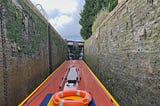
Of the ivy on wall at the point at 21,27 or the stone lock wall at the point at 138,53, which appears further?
the ivy on wall at the point at 21,27

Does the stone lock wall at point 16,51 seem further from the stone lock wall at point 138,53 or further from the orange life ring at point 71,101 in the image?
the stone lock wall at point 138,53

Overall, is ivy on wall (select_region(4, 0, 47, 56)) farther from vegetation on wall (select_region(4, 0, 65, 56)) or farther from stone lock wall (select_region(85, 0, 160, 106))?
stone lock wall (select_region(85, 0, 160, 106))

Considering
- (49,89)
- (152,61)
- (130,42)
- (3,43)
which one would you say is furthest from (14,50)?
(152,61)

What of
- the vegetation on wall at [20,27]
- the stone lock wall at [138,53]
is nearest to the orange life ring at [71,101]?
the stone lock wall at [138,53]

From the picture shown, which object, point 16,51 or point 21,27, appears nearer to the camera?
point 16,51

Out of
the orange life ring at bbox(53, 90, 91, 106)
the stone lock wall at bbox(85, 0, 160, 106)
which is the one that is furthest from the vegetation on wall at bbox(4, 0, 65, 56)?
the stone lock wall at bbox(85, 0, 160, 106)

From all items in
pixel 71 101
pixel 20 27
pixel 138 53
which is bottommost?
pixel 71 101

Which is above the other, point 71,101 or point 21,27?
point 21,27

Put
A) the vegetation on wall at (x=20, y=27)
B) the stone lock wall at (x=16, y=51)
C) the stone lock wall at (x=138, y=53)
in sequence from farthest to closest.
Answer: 1. the vegetation on wall at (x=20, y=27)
2. the stone lock wall at (x=16, y=51)
3. the stone lock wall at (x=138, y=53)

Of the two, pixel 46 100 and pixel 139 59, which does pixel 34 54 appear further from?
pixel 139 59

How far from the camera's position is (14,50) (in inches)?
166

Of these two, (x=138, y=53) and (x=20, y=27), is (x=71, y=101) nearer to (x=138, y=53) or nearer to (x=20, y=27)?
(x=138, y=53)

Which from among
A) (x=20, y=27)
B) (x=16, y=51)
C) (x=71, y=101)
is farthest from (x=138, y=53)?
(x=20, y=27)

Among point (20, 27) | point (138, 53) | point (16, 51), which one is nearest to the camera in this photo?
point (138, 53)
